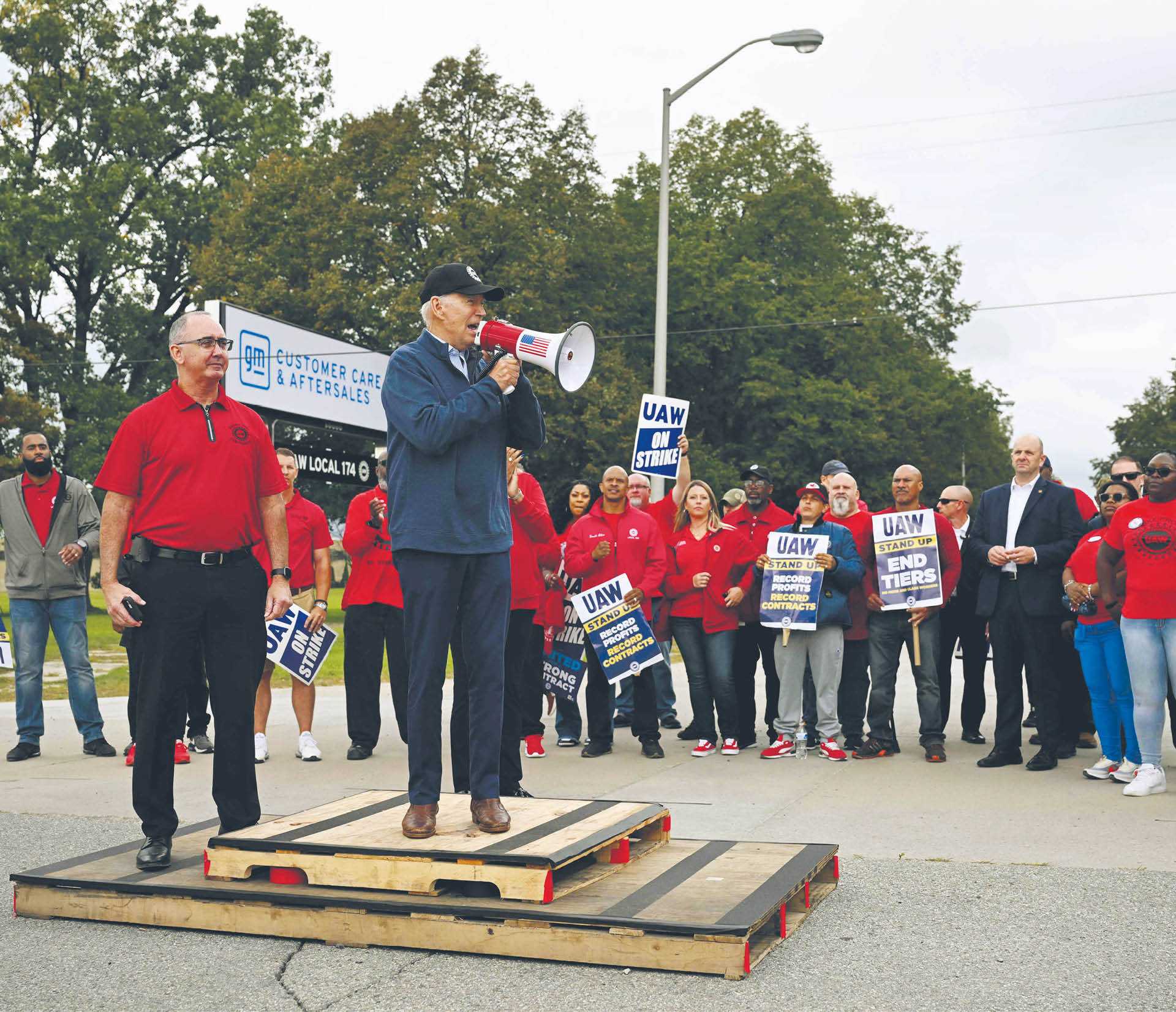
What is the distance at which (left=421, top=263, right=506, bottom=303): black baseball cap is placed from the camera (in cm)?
524

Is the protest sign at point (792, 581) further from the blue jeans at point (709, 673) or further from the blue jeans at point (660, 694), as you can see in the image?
the blue jeans at point (660, 694)

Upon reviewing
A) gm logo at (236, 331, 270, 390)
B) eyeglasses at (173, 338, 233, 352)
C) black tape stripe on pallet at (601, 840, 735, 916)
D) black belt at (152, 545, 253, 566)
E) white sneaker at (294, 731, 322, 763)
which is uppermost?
gm logo at (236, 331, 270, 390)

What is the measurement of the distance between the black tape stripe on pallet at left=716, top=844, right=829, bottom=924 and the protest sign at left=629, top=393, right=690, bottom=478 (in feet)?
25.8

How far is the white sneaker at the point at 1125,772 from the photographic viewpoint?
838cm

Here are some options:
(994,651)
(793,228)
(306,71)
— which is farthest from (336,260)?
(994,651)

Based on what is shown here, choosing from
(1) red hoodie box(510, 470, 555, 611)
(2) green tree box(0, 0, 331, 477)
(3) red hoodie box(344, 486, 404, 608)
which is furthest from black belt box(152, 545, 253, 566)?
(2) green tree box(0, 0, 331, 477)

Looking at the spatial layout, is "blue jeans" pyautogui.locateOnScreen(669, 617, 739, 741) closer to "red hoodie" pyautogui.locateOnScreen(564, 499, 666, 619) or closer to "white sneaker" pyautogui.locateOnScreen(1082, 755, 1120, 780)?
"red hoodie" pyautogui.locateOnScreen(564, 499, 666, 619)

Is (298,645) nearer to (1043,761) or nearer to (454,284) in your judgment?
(454,284)

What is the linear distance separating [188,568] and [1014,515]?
603cm

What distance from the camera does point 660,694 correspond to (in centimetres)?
1248

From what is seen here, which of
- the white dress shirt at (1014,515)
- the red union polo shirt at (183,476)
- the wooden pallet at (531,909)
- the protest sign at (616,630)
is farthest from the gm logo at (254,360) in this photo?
the wooden pallet at (531,909)

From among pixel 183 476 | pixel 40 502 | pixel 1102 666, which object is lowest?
pixel 1102 666

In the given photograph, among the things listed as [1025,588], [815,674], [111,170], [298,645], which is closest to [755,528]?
[815,674]

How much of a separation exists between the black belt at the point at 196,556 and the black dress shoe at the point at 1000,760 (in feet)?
19.0
